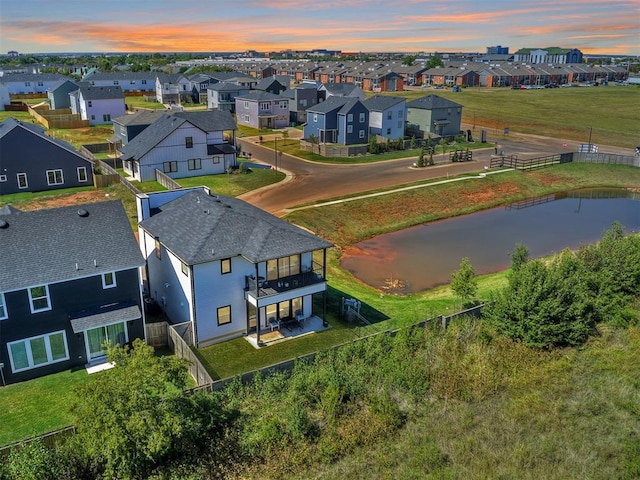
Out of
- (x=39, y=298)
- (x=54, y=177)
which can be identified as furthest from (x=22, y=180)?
(x=39, y=298)

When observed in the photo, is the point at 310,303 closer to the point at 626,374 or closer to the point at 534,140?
the point at 626,374

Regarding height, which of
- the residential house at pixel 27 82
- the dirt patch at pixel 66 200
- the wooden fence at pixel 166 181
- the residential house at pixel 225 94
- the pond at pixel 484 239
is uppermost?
the residential house at pixel 27 82

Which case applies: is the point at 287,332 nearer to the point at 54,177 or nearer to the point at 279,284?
the point at 279,284

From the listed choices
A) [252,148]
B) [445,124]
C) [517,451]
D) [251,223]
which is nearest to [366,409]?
[517,451]

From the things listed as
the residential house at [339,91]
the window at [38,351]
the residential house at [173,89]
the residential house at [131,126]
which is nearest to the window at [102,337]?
the window at [38,351]

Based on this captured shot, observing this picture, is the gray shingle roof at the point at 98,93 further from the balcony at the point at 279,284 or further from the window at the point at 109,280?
the balcony at the point at 279,284

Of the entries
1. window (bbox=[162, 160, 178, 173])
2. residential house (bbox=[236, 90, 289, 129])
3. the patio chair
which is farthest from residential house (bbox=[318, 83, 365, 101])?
the patio chair

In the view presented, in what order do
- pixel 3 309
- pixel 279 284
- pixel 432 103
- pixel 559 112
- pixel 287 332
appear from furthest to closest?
pixel 559 112
pixel 432 103
pixel 287 332
pixel 279 284
pixel 3 309
